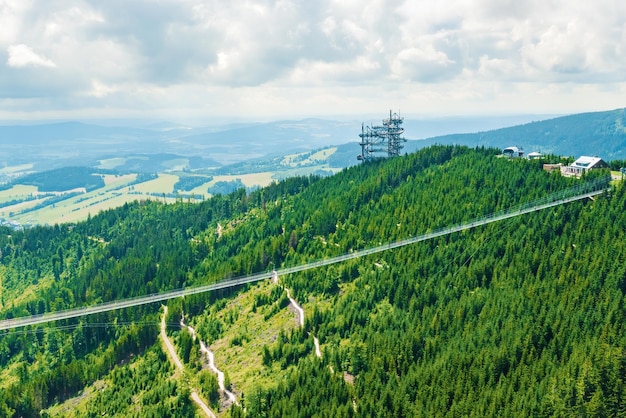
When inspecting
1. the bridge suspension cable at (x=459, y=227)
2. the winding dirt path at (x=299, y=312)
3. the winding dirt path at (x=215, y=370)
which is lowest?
the winding dirt path at (x=215, y=370)

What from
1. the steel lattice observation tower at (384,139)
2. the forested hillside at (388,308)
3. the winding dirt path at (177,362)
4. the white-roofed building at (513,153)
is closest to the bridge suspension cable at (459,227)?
the forested hillside at (388,308)

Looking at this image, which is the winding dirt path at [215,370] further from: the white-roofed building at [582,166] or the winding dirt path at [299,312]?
the white-roofed building at [582,166]

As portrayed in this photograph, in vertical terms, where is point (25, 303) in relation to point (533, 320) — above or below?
below

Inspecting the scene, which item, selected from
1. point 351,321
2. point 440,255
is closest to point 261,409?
point 351,321

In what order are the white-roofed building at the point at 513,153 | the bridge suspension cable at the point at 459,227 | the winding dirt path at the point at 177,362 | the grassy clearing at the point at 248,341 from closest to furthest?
the winding dirt path at the point at 177,362, the grassy clearing at the point at 248,341, the bridge suspension cable at the point at 459,227, the white-roofed building at the point at 513,153

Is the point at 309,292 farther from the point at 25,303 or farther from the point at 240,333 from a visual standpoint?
the point at 25,303

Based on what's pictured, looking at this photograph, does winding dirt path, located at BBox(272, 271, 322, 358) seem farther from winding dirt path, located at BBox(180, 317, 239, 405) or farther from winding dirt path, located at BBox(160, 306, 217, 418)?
winding dirt path, located at BBox(160, 306, 217, 418)
